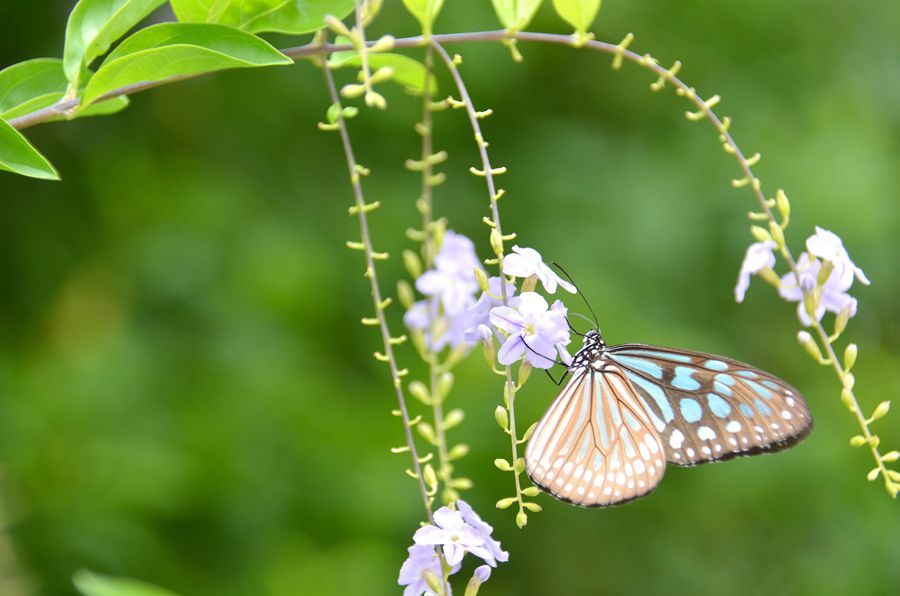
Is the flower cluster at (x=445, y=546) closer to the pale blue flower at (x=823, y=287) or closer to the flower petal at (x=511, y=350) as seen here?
the flower petal at (x=511, y=350)

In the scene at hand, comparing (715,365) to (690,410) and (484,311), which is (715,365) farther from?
(484,311)

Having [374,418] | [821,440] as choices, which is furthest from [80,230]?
[821,440]

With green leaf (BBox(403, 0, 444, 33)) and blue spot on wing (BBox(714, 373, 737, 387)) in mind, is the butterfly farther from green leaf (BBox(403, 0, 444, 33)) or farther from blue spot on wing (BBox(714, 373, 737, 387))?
green leaf (BBox(403, 0, 444, 33))

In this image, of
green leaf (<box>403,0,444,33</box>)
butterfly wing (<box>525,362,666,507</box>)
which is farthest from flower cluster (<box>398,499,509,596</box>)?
green leaf (<box>403,0,444,33</box>)

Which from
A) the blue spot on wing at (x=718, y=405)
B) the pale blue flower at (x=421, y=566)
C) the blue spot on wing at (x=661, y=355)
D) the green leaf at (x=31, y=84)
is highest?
the green leaf at (x=31, y=84)

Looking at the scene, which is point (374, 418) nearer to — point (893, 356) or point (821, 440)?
point (821, 440)

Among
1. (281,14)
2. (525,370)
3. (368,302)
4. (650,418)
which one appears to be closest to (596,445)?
(650,418)

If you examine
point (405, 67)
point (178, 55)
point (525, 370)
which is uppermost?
point (405, 67)

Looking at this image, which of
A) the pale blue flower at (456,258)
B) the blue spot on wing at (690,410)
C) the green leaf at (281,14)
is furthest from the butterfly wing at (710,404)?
the green leaf at (281,14)
